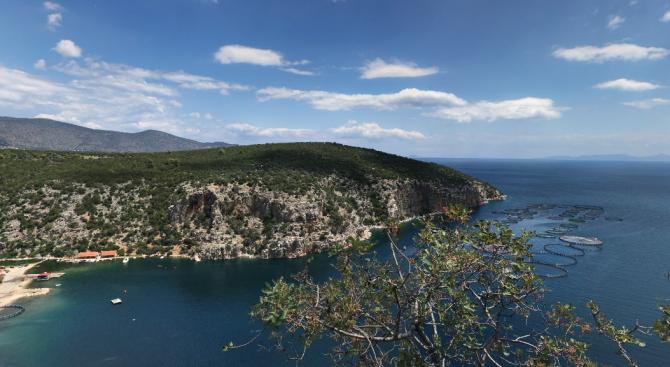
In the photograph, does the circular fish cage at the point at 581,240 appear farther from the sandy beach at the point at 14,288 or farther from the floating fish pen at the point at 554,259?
the sandy beach at the point at 14,288

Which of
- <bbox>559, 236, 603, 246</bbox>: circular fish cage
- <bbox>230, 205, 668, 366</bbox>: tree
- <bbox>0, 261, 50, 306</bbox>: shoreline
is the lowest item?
<bbox>0, 261, 50, 306</bbox>: shoreline

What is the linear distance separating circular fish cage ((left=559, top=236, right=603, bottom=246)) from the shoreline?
84676 mm

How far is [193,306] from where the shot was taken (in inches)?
1414

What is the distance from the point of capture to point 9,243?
47.7 m

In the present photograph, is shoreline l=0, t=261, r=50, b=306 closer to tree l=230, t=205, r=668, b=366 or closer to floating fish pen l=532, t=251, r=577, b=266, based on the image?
tree l=230, t=205, r=668, b=366

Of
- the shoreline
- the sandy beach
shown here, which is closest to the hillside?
the sandy beach

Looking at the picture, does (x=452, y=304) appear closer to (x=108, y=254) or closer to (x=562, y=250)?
(x=108, y=254)

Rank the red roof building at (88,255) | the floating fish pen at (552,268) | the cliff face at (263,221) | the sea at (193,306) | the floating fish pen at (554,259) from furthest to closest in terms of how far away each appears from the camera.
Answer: the cliff face at (263,221), the red roof building at (88,255), the floating fish pen at (554,259), the floating fish pen at (552,268), the sea at (193,306)

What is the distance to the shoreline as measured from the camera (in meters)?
36.4

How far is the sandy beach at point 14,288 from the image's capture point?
36438 mm

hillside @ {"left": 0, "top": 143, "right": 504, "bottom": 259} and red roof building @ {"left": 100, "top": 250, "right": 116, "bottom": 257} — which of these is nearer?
red roof building @ {"left": 100, "top": 250, "right": 116, "bottom": 257}

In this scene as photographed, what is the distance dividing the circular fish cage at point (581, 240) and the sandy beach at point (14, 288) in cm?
8489

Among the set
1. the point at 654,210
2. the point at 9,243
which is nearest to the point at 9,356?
the point at 9,243

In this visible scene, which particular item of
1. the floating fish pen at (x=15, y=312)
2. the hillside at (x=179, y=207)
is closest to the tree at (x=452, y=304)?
the hillside at (x=179, y=207)
